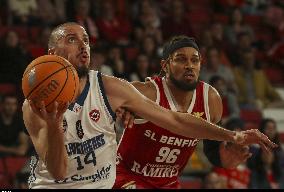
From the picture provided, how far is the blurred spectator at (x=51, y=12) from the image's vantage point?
11.0 m

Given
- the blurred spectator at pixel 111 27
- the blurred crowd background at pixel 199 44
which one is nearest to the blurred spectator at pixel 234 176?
the blurred crowd background at pixel 199 44

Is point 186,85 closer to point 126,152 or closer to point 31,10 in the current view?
point 126,152

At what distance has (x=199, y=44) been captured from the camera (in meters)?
11.7

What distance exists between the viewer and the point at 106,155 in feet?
15.7

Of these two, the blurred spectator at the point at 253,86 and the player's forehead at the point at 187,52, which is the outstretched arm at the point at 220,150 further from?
the blurred spectator at the point at 253,86

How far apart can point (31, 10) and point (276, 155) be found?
15.3 ft

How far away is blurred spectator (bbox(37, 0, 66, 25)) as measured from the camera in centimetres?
1104

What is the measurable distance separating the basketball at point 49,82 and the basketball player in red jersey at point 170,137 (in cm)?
145

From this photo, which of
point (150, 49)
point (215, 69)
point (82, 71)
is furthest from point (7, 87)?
point (82, 71)

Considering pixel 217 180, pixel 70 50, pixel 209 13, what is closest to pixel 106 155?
pixel 70 50

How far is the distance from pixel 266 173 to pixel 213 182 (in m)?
0.88

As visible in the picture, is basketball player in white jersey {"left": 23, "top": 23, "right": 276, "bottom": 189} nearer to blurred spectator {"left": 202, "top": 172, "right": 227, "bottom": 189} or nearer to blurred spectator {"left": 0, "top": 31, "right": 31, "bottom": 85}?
blurred spectator {"left": 202, "top": 172, "right": 227, "bottom": 189}

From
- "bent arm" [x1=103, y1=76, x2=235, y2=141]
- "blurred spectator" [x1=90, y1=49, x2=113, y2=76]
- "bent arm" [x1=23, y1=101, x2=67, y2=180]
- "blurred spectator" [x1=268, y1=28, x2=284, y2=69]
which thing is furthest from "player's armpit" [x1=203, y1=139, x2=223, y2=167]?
"blurred spectator" [x1=268, y1=28, x2=284, y2=69]

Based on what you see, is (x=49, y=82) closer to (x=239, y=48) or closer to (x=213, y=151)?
(x=213, y=151)
